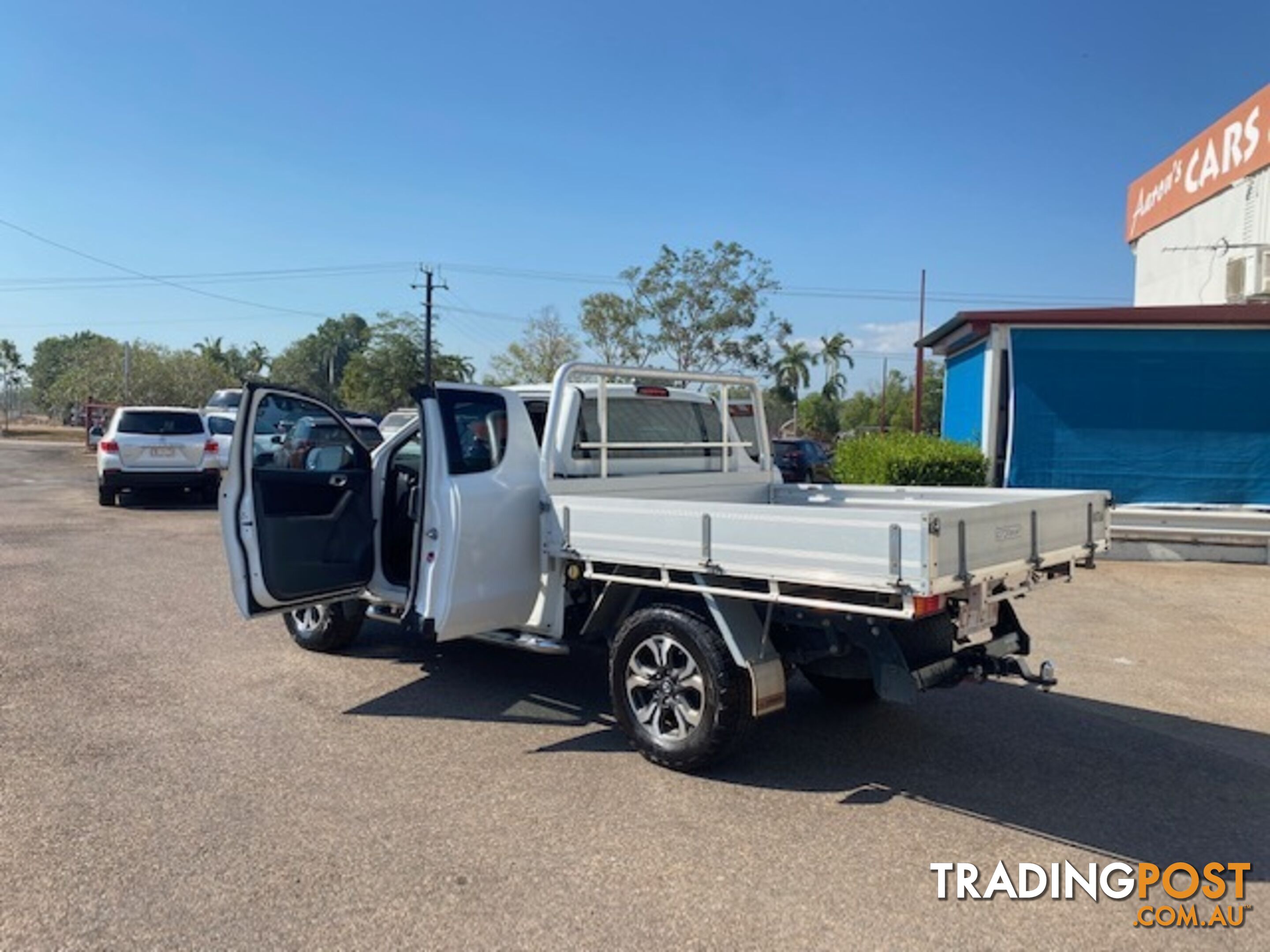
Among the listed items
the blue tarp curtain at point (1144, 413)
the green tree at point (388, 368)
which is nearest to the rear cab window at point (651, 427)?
the blue tarp curtain at point (1144, 413)

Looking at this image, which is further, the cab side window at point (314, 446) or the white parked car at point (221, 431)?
the white parked car at point (221, 431)

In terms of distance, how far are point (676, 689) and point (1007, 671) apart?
160 cm

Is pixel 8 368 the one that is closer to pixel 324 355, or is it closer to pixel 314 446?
pixel 324 355

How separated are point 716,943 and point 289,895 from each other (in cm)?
150

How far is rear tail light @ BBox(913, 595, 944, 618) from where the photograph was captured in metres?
3.61

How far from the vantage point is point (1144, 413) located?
12.7 metres

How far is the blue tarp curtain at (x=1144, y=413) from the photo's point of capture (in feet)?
40.9

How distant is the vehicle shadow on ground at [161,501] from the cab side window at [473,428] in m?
12.2

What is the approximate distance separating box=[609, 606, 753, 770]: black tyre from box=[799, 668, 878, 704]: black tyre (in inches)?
48.8

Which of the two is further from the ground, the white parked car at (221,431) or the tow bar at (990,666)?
the white parked car at (221,431)

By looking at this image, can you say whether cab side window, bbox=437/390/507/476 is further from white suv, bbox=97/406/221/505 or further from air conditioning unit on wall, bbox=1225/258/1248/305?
air conditioning unit on wall, bbox=1225/258/1248/305

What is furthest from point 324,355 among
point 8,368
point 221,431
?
point 221,431

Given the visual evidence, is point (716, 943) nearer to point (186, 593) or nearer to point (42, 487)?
point (186, 593)

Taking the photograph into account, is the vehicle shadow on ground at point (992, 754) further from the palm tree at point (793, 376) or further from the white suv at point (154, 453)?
the palm tree at point (793, 376)
